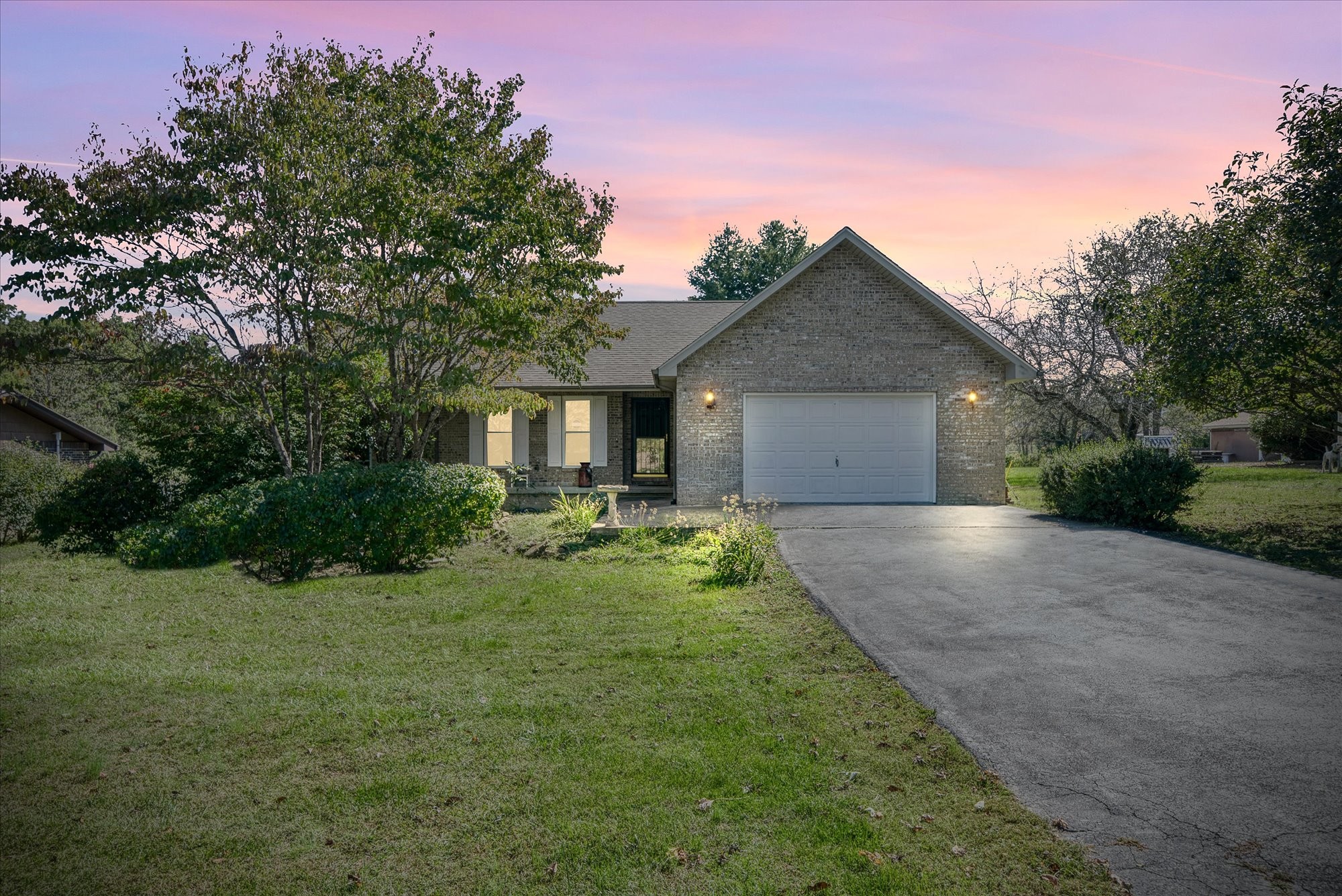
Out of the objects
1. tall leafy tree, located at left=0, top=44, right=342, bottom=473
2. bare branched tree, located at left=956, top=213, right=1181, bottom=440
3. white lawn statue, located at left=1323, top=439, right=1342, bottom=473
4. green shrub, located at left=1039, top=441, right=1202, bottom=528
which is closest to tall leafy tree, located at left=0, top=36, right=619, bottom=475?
tall leafy tree, located at left=0, top=44, right=342, bottom=473

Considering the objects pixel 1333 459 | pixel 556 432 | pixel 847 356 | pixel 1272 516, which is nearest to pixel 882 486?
pixel 847 356

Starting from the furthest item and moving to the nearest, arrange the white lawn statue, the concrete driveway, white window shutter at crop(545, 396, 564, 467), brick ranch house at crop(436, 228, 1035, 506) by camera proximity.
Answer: the white lawn statue
white window shutter at crop(545, 396, 564, 467)
brick ranch house at crop(436, 228, 1035, 506)
the concrete driveway

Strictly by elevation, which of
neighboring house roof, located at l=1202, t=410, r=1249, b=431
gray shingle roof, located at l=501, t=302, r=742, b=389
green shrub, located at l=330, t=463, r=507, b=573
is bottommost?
green shrub, located at l=330, t=463, r=507, b=573

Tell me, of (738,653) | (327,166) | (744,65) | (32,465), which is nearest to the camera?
(738,653)

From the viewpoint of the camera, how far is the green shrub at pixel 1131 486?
14.2 meters

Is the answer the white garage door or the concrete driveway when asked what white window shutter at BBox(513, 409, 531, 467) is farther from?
the concrete driveway

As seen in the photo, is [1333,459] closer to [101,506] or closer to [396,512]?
[396,512]

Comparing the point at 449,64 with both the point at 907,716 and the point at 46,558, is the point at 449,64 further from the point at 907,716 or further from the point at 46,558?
the point at 907,716

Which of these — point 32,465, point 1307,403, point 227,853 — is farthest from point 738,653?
point 32,465

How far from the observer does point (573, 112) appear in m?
12.6

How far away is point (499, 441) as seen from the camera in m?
21.0

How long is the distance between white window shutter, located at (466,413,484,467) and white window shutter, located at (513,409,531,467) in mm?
787

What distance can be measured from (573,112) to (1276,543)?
1305cm

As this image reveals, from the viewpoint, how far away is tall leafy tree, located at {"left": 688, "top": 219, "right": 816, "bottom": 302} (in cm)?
4866
